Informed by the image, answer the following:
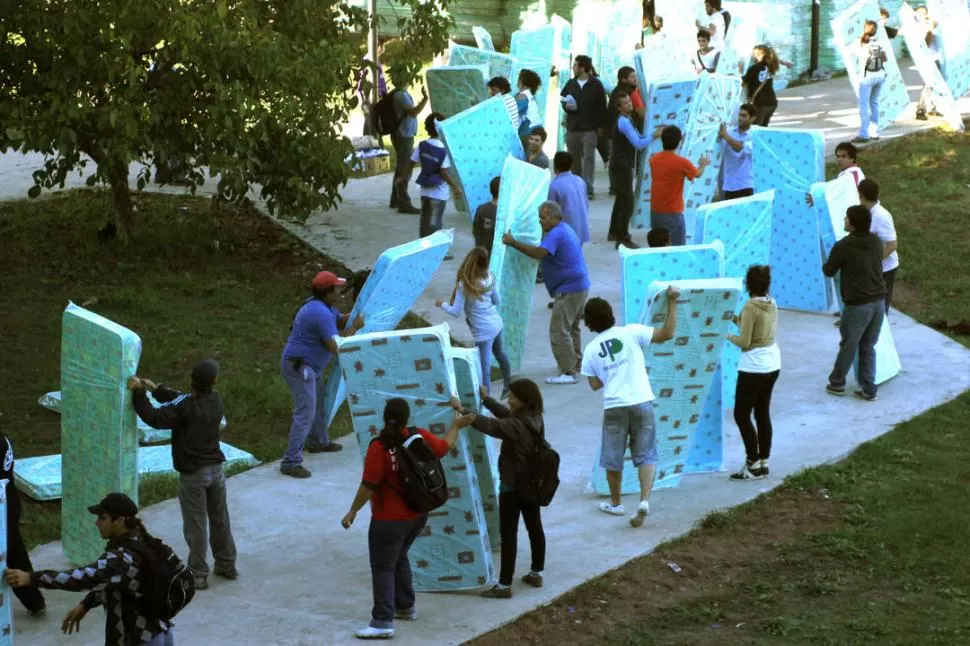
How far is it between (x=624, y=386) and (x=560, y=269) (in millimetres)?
3165

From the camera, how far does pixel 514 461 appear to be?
28.9ft

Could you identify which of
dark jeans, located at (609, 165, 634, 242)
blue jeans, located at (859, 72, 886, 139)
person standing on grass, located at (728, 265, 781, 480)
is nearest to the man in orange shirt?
dark jeans, located at (609, 165, 634, 242)

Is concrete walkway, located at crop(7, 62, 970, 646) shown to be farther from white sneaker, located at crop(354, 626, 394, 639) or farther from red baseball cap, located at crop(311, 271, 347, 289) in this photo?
red baseball cap, located at crop(311, 271, 347, 289)

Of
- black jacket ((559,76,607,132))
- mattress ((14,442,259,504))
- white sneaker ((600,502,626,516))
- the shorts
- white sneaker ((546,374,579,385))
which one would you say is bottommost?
white sneaker ((600,502,626,516))

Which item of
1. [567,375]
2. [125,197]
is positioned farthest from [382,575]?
[125,197]

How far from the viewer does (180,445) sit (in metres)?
8.91

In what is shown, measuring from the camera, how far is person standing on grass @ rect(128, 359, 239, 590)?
8.87 m

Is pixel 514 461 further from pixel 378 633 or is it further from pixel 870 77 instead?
pixel 870 77

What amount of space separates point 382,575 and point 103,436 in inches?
78.6

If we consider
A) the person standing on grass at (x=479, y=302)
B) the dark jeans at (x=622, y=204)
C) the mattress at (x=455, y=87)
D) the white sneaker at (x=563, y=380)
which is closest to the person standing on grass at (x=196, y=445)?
the person standing on grass at (x=479, y=302)

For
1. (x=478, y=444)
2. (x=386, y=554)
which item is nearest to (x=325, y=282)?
(x=478, y=444)

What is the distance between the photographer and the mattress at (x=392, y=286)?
36.7 ft

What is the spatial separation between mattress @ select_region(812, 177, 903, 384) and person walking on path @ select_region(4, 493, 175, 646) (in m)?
7.72

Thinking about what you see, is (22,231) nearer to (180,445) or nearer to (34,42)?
(34,42)
